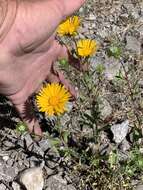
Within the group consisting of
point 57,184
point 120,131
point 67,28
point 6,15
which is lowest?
point 57,184

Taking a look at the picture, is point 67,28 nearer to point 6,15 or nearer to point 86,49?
point 86,49

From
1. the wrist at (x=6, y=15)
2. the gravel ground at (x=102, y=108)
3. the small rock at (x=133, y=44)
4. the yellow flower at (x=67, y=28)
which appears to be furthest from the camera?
the small rock at (x=133, y=44)

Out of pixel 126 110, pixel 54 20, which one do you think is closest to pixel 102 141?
Result: pixel 126 110

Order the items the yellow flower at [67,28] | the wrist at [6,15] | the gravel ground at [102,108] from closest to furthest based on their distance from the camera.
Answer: the wrist at [6,15]
the yellow flower at [67,28]
the gravel ground at [102,108]

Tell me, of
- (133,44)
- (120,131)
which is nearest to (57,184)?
(120,131)

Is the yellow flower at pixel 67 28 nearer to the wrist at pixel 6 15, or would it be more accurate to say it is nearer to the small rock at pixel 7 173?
the wrist at pixel 6 15

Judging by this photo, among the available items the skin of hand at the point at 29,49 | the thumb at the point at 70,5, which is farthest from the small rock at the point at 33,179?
the thumb at the point at 70,5

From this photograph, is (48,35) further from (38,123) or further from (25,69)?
(38,123)
